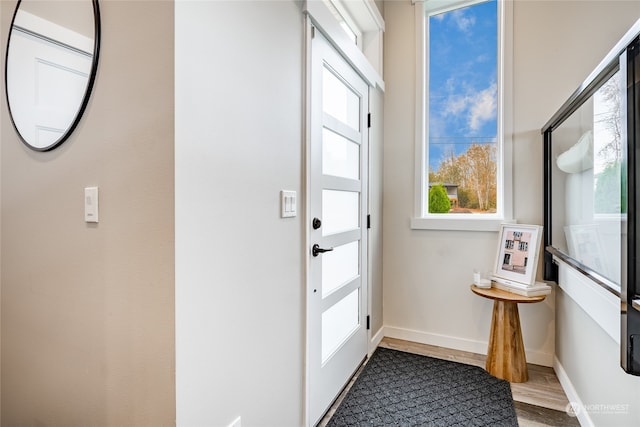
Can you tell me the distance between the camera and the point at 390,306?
2.90 m

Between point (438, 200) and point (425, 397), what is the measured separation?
4.84 ft

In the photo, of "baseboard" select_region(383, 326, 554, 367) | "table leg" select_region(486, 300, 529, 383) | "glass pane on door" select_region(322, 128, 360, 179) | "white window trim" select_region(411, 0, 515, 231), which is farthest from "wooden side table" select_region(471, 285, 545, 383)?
"glass pane on door" select_region(322, 128, 360, 179)

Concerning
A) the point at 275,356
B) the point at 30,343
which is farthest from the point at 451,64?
the point at 30,343

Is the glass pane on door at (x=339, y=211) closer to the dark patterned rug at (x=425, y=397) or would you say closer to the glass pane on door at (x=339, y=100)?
the glass pane on door at (x=339, y=100)

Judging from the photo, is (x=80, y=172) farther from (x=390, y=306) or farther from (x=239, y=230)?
(x=390, y=306)

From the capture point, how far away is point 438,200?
2.77 meters

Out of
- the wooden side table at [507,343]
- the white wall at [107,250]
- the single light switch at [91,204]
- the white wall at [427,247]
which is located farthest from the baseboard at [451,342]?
the single light switch at [91,204]

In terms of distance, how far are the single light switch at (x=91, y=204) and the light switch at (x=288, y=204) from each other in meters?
0.64

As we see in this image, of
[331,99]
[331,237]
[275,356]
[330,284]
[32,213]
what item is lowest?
[275,356]

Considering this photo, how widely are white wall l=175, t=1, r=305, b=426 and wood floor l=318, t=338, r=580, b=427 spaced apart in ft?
2.38

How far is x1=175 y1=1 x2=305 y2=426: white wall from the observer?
0.94 metres

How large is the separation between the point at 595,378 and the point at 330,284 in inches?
52.9

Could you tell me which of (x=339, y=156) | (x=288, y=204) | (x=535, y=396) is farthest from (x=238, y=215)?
(x=535, y=396)

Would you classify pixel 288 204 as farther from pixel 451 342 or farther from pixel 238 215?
pixel 451 342
